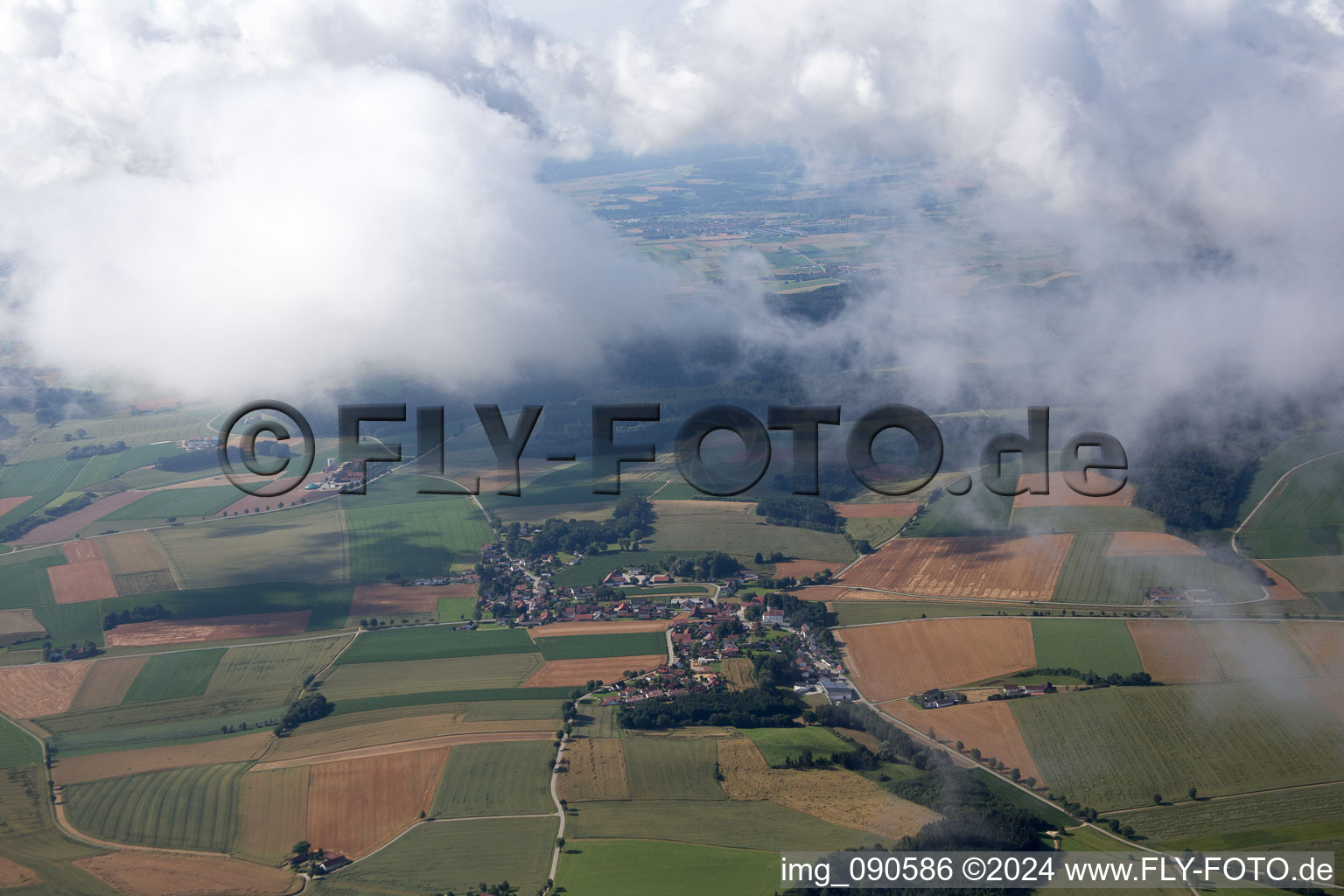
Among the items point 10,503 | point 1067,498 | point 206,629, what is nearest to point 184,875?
point 206,629

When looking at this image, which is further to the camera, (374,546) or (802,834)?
(374,546)

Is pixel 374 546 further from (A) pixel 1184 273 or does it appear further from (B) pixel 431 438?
(A) pixel 1184 273

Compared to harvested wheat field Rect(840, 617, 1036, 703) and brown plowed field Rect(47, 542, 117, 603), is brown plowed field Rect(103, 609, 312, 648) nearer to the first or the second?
brown plowed field Rect(47, 542, 117, 603)

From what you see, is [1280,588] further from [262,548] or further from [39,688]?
[39,688]

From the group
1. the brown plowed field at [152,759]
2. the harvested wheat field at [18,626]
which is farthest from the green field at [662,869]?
the harvested wheat field at [18,626]

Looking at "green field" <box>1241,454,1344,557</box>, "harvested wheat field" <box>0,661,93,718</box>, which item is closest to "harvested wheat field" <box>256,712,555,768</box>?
"harvested wheat field" <box>0,661,93,718</box>

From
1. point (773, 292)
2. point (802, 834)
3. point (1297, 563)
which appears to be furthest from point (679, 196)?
point (802, 834)

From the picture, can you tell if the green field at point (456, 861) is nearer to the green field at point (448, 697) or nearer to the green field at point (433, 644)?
the green field at point (448, 697)
